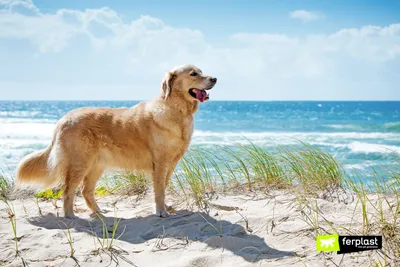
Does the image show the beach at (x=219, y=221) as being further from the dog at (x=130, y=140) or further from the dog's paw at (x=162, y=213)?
the dog at (x=130, y=140)

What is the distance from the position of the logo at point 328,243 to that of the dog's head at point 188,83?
1983mm

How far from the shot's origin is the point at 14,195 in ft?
18.9

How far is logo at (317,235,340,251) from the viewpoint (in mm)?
3287

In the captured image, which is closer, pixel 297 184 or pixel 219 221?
pixel 219 221

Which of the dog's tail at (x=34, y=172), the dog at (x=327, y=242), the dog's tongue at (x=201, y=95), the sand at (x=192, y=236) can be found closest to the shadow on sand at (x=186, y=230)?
the sand at (x=192, y=236)

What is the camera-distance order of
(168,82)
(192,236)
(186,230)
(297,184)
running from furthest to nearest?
(297,184), (168,82), (186,230), (192,236)

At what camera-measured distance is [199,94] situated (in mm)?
4719

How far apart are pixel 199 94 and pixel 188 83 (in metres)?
0.17

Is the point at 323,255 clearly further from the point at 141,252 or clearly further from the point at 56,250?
the point at 56,250

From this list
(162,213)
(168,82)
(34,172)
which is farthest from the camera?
(34,172)

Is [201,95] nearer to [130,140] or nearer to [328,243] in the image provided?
[130,140]

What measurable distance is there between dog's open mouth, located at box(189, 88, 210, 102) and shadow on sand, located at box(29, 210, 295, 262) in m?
1.24

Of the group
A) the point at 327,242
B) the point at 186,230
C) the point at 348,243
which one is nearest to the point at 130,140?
the point at 186,230

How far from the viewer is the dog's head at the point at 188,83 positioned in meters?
4.69
